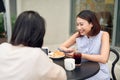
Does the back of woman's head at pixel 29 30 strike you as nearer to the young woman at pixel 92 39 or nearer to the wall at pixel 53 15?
the young woman at pixel 92 39

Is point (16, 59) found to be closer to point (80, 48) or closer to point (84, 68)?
point (84, 68)

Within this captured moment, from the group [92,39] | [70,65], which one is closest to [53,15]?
[92,39]

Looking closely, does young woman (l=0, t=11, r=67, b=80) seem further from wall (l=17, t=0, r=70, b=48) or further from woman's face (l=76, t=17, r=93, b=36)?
wall (l=17, t=0, r=70, b=48)

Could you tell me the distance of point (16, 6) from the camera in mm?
4215

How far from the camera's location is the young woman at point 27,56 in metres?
1.19

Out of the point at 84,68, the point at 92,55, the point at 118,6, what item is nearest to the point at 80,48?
the point at 92,55

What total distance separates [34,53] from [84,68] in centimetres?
74

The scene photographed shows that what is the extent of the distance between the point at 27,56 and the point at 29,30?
147 millimetres

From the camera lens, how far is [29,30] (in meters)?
1.27

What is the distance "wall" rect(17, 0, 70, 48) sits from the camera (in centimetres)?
425

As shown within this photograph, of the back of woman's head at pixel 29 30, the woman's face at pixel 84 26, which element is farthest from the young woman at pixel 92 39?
the back of woman's head at pixel 29 30

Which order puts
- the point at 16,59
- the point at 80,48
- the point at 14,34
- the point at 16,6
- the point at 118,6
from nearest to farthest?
the point at 16,59
the point at 14,34
the point at 80,48
the point at 118,6
the point at 16,6

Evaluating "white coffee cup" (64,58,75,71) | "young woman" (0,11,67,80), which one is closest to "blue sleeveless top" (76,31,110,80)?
"white coffee cup" (64,58,75,71)

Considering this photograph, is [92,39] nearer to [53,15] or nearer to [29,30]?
[29,30]
